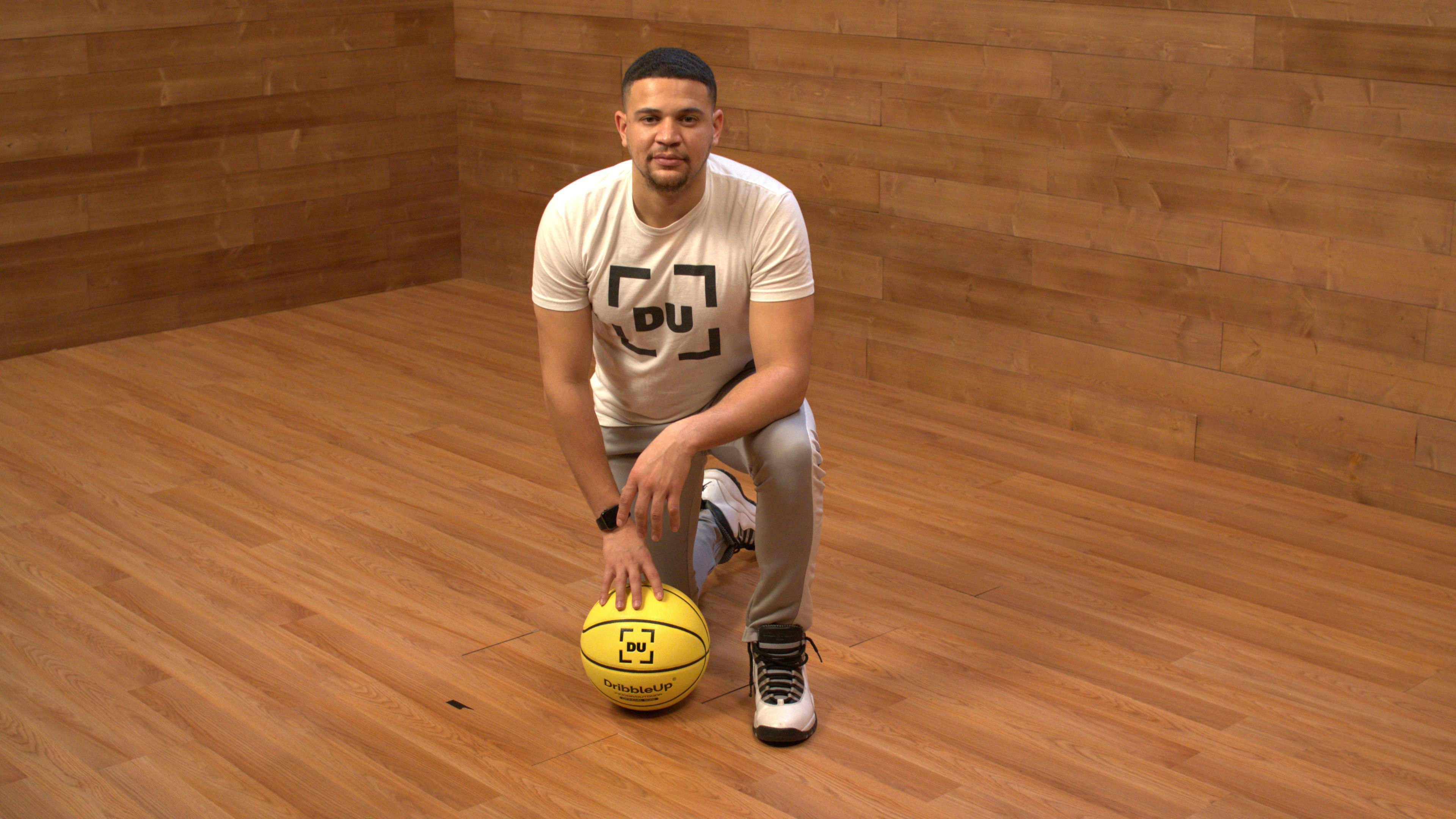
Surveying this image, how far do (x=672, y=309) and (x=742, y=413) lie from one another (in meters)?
0.23

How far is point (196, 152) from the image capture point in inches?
186

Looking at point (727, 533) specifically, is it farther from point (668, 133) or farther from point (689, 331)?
point (668, 133)

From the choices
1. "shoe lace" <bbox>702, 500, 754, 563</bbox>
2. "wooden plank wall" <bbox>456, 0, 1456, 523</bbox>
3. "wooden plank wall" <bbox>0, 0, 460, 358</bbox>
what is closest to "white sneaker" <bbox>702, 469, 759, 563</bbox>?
"shoe lace" <bbox>702, 500, 754, 563</bbox>

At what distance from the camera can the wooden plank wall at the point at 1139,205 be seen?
319cm

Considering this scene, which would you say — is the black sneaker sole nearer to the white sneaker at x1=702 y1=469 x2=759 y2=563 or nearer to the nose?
the white sneaker at x1=702 y1=469 x2=759 y2=563

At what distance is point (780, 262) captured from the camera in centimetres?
236

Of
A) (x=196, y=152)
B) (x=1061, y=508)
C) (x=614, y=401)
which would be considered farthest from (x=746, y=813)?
(x=196, y=152)

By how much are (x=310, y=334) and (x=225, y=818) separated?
9.18ft

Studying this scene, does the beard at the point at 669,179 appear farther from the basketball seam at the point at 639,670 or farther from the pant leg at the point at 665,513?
the basketball seam at the point at 639,670

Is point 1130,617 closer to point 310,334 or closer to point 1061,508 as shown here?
point 1061,508

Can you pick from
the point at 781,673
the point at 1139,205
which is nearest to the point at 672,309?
the point at 781,673

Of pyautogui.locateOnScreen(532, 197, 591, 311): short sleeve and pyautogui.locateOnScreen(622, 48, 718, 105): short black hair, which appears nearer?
pyautogui.locateOnScreen(622, 48, 718, 105): short black hair

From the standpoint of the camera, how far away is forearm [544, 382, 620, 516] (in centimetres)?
240

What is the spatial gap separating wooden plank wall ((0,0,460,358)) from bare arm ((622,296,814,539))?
2864mm
